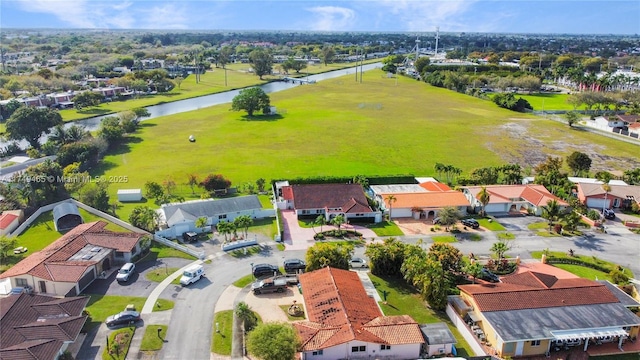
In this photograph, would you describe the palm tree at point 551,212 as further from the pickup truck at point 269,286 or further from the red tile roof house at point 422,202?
the pickup truck at point 269,286

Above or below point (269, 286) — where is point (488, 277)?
below

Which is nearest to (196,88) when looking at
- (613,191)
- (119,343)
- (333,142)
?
(333,142)

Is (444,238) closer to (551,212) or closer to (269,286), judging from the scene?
(551,212)

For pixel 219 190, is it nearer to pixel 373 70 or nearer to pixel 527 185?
pixel 527 185

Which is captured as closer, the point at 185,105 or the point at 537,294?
the point at 537,294

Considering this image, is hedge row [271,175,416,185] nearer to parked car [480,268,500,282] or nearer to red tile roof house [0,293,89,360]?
parked car [480,268,500,282]

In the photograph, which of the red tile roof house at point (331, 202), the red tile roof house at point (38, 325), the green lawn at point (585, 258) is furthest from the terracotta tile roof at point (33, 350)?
the green lawn at point (585, 258)

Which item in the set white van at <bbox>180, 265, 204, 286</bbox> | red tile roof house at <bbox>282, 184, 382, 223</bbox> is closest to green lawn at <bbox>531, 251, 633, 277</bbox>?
red tile roof house at <bbox>282, 184, 382, 223</bbox>
